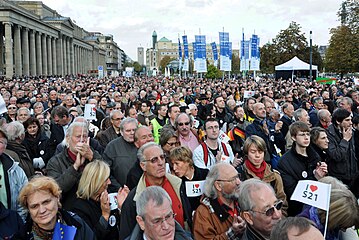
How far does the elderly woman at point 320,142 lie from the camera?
6.71 m

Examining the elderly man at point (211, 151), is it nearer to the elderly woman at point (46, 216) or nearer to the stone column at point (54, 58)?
the elderly woman at point (46, 216)

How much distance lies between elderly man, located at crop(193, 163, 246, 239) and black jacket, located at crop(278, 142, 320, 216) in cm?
158

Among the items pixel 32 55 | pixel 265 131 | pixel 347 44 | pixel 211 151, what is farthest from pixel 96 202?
pixel 32 55

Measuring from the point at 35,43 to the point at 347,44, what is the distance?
182 feet

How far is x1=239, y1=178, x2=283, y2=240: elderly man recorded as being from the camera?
12.7ft

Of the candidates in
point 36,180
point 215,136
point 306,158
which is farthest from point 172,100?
point 36,180

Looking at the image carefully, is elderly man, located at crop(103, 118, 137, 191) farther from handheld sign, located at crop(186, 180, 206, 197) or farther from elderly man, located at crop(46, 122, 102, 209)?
handheld sign, located at crop(186, 180, 206, 197)

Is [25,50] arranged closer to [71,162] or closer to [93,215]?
[71,162]

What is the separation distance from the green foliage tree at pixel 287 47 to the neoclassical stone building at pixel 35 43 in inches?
1636

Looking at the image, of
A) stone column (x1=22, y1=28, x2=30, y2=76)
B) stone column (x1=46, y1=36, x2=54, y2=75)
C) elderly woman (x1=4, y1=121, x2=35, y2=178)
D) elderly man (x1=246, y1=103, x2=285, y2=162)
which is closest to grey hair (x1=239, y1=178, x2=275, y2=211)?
elderly woman (x1=4, y1=121, x2=35, y2=178)

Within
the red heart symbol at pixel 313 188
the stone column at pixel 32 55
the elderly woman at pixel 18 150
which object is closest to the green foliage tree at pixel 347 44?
the stone column at pixel 32 55

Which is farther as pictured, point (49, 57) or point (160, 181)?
point (49, 57)

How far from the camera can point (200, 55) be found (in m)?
35.2

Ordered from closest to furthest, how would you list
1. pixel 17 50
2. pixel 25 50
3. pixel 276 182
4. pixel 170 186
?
1. pixel 170 186
2. pixel 276 182
3. pixel 17 50
4. pixel 25 50
